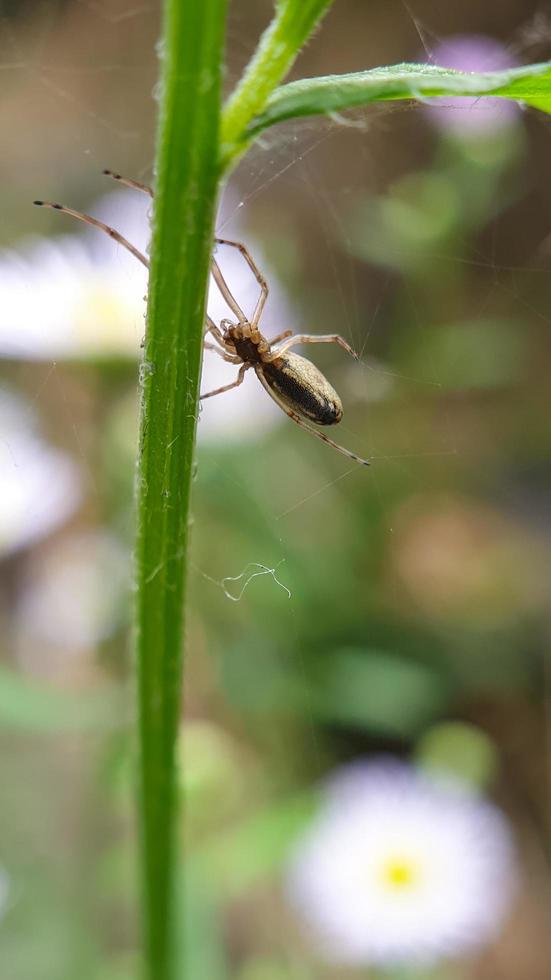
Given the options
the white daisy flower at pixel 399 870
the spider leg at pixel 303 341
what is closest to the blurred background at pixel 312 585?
the white daisy flower at pixel 399 870

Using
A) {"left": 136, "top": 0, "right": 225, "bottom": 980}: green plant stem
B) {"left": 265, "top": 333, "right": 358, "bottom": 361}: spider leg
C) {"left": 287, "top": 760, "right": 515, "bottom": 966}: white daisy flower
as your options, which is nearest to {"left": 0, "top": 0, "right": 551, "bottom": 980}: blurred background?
{"left": 287, "top": 760, "right": 515, "bottom": 966}: white daisy flower

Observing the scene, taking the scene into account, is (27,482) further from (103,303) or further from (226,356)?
(226,356)

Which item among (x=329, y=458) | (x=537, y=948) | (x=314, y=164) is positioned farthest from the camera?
(x=314, y=164)

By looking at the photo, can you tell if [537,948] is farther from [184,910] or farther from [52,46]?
[52,46]

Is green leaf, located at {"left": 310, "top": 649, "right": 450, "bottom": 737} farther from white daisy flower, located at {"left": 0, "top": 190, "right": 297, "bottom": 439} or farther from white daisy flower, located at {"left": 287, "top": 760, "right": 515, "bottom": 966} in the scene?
white daisy flower, located at {"left": 0, "top": 190, "right": 297, "bottom": 439}

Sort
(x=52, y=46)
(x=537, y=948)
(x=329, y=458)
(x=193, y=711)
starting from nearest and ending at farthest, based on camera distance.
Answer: (x=537, y=948)
(x=193, y=711)
(x=329, y=458)
(x=52, y=46)

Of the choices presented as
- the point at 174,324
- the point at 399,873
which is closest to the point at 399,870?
the point at 399,873

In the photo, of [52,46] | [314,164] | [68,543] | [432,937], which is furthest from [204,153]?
[52,46]
